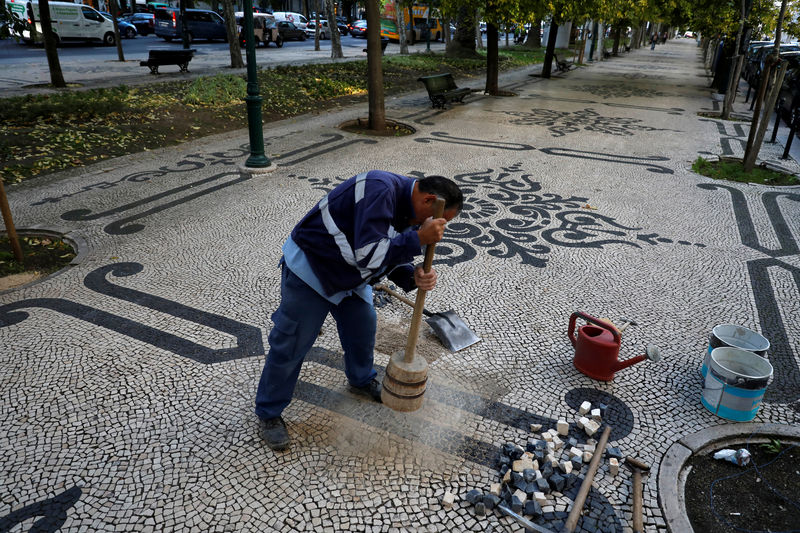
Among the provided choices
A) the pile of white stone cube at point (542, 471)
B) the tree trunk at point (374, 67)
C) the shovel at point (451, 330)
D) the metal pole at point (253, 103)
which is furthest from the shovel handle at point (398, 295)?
the tree trunk at point (374, 67)

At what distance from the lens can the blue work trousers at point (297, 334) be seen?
2.59m

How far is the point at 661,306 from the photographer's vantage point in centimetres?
433

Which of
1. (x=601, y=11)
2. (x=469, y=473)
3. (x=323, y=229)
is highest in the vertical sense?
(x=601, y=11)

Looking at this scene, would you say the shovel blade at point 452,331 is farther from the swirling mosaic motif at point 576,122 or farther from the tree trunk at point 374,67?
the swirling mosaic motif at point 576,122

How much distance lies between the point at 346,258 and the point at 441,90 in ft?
37.5

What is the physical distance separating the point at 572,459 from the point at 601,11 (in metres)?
15.9

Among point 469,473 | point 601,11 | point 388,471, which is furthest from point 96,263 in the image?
point 601,11

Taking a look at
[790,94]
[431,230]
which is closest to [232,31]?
[790,94]

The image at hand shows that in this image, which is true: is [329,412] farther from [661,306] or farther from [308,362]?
[661,306]

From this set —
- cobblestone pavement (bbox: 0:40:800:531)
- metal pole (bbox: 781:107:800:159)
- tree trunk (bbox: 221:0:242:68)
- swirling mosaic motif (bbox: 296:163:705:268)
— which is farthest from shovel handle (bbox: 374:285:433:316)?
tree trunk (bbox: 221:0:242:68)

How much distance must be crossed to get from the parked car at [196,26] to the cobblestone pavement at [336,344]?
2385cm

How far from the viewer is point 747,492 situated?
2.62 metres

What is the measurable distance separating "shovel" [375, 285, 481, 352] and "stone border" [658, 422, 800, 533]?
4.60 feet

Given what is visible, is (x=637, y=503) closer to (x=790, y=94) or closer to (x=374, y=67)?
(x=374, y=67)
